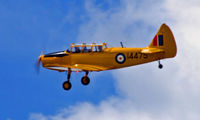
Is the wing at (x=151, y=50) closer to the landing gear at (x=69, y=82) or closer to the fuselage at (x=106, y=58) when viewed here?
the fuselage at (x=106, y=58)

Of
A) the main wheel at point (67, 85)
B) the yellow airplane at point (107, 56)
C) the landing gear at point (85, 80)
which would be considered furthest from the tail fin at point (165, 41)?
the main wheel at point (67, 85)

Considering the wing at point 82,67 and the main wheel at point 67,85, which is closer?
the wing at point 82,67

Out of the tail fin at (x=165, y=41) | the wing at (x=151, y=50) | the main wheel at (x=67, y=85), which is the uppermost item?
the tail fin at (x=165, y=41)

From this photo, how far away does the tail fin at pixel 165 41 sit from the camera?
129ft

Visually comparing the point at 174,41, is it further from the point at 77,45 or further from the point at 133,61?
the point at 77,45

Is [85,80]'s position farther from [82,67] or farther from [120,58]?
[120,58]

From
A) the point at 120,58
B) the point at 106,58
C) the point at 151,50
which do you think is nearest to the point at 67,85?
the point at 106,58

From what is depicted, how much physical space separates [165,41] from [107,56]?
3706 millimetres

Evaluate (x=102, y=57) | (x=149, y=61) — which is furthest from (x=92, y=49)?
(x=149, y=61)

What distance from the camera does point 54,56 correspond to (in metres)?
41.0

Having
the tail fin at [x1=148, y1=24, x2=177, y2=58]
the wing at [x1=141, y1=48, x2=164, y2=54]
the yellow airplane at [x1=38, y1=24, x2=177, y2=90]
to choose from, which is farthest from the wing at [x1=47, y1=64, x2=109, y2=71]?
the tail fin at [x1=148, y1=24, x2=177, y2=58]

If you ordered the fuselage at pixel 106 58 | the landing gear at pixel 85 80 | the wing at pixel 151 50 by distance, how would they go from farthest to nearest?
1. the landing gear at pixel 85 80
2. the fuselage at pixel 106 58
3. the wing at pixel 151 50

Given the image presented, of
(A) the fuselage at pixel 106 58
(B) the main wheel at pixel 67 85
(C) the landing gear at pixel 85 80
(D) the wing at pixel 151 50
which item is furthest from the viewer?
(C) the landing gear at pixel 85 80

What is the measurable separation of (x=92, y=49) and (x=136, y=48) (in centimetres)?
276
